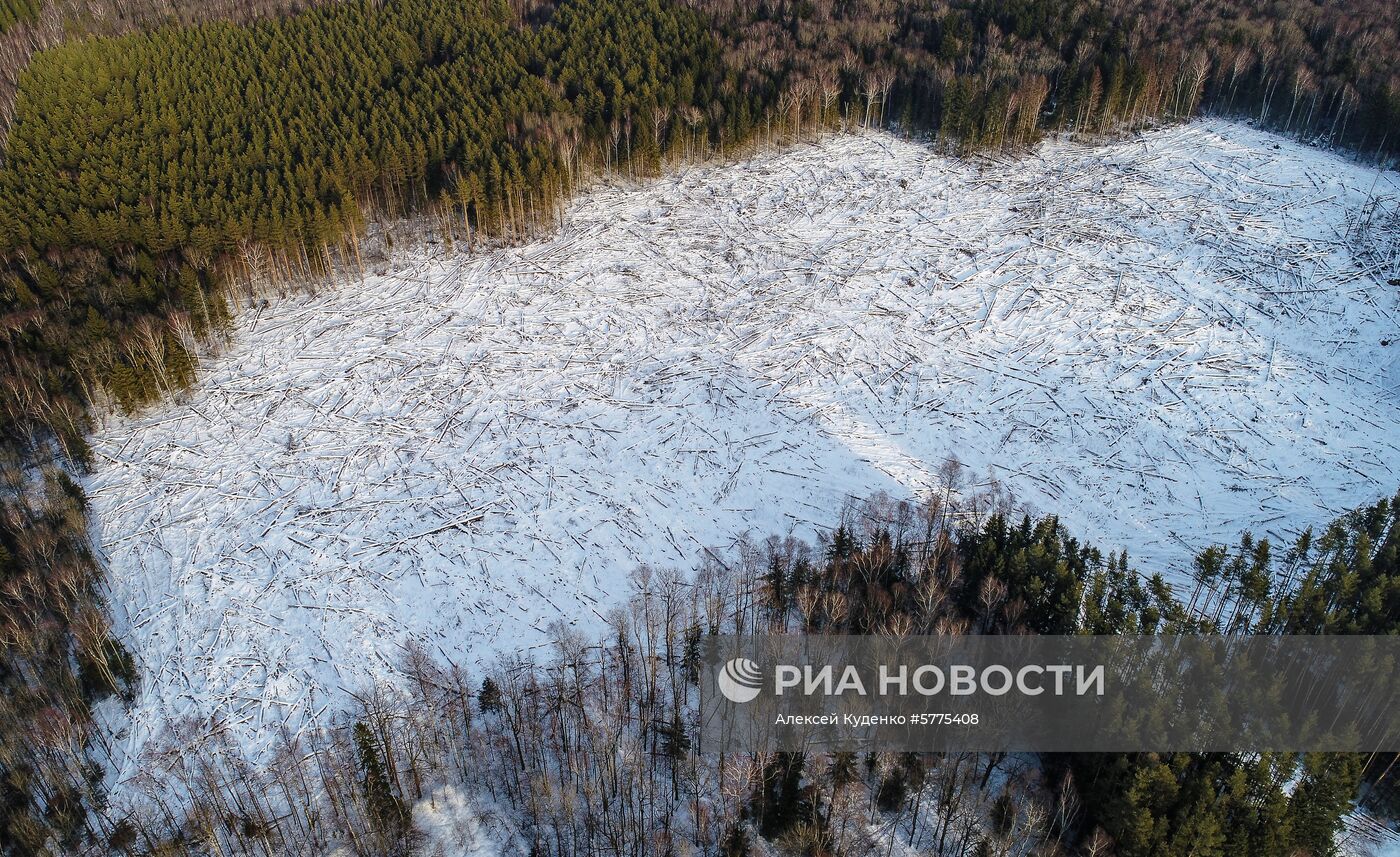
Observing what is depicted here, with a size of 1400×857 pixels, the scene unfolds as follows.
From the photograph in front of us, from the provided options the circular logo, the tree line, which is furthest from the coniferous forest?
the circular logo

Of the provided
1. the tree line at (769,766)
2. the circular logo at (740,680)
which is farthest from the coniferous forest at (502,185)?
the circular logo at (740,680)

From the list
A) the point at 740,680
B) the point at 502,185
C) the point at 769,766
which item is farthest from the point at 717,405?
the point at 502,185

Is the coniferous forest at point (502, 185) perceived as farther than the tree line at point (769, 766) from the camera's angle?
Yes

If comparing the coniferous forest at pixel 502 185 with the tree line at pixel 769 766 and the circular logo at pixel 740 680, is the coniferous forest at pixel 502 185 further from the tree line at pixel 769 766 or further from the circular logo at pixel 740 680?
the circular logo at pixel 740 680

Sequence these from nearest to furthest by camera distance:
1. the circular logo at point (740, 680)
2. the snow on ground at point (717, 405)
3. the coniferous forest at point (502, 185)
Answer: the coniferous forest at point (502, 185) → the circular logo at point (740, 680) → the snow on ground at point (717, 405)

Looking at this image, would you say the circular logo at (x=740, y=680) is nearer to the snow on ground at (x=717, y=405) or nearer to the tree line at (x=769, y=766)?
the tree line at (x=769, y=766)

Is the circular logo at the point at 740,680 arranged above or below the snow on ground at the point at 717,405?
below

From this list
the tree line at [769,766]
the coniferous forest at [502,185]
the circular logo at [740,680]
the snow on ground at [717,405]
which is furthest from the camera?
the snow on ground at [717,405]

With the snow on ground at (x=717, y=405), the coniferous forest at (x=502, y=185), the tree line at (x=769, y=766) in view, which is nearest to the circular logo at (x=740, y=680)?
the tree line at (x=769, y=766)
